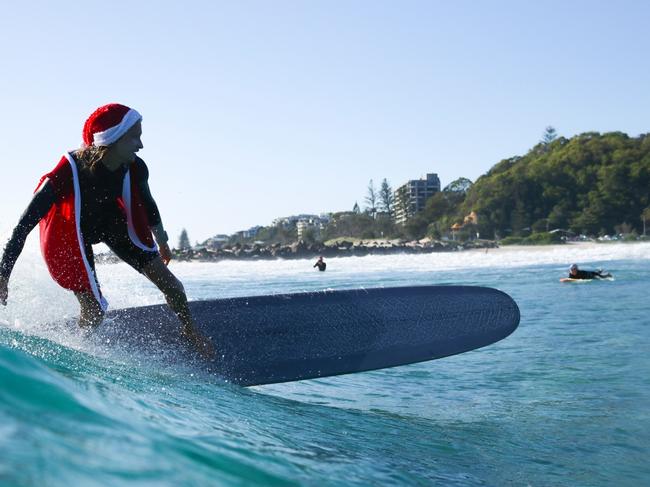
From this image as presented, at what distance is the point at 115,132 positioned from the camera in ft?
11.4

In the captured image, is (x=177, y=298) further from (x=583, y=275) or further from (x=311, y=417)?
(x=583, y=275)

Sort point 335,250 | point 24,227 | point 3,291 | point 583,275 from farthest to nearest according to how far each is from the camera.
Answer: point 335,250 < point 583,275 < point 24,227 < point 3,291

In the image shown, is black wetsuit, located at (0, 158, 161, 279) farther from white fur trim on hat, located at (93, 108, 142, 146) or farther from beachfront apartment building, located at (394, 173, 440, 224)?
beachfront apartment building, located at (394, 173, 440, 224)

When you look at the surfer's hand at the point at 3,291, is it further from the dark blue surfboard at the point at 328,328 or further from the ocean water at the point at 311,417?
the dark blue surfboard at the point at 328,328

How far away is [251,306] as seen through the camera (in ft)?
14.9

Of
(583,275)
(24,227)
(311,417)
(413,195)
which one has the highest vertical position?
(413,195)

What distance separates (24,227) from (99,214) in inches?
16.2

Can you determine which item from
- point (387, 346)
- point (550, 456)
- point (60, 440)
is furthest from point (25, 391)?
point (387, 346)

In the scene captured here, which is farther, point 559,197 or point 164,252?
point 559,197

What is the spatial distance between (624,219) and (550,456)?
9181 centimetres

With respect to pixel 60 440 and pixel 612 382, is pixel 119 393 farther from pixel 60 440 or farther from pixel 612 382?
pixel 612 382

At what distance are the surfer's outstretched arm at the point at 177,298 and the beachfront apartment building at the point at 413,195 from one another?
137668mm

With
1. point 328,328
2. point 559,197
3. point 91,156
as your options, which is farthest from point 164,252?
point 559,197

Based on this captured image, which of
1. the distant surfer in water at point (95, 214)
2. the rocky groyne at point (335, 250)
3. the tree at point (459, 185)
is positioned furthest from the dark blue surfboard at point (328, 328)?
the tree at point (459, 185)
